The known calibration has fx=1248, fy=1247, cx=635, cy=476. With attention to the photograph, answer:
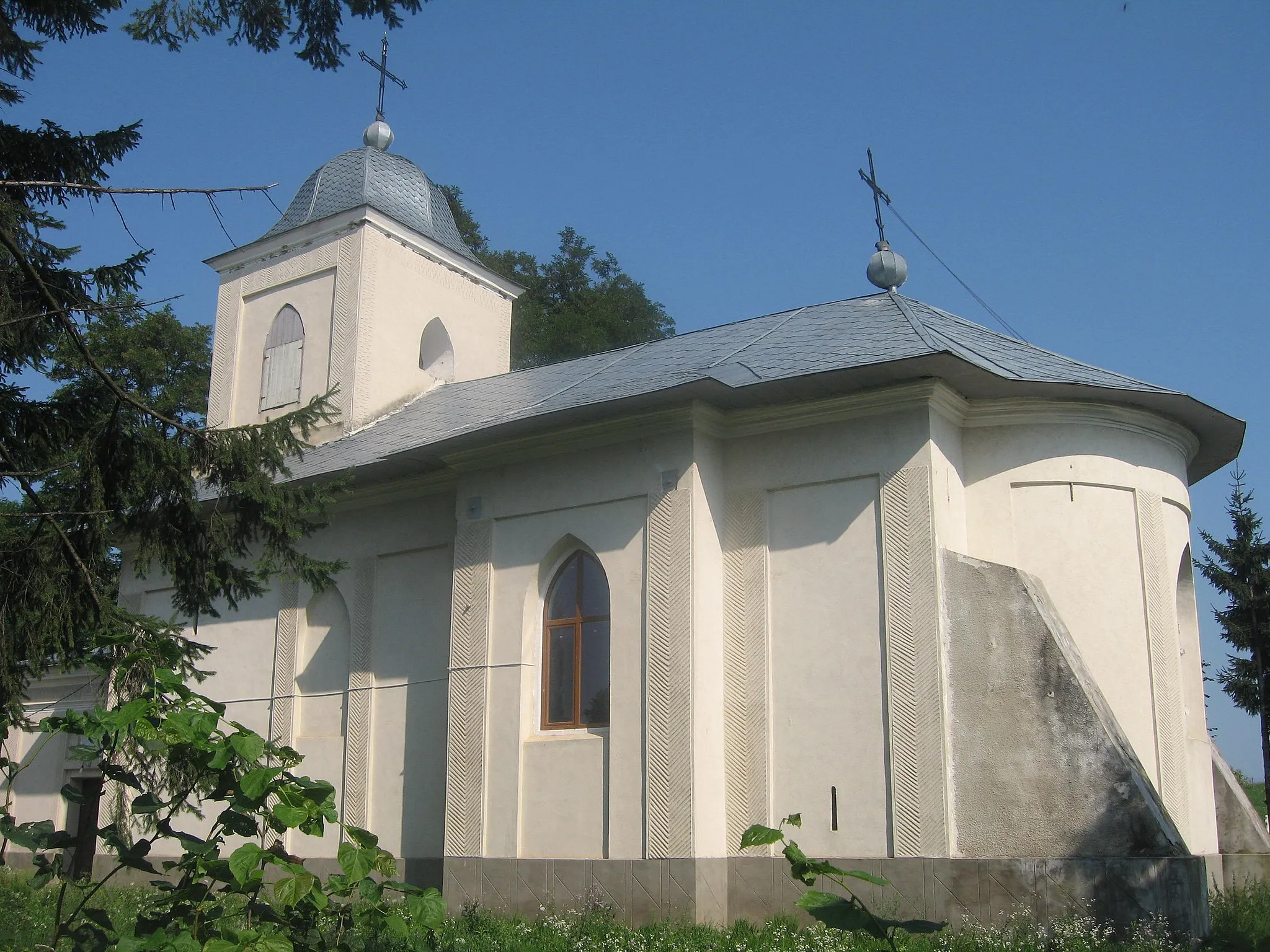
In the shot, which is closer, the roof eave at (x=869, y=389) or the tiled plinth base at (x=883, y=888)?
the tiled plinth base at (x=883, y=888)

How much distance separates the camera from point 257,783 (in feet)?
13.8

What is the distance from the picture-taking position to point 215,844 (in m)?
4.36

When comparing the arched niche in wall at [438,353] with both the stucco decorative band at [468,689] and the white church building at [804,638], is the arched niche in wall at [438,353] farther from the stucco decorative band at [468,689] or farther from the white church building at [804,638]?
the stucco decorative band at [468,689]

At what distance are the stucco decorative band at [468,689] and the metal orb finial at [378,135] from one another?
1176 cm

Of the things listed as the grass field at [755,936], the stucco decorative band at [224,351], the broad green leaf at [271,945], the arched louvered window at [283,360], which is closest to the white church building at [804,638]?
the grass field at [755,936]

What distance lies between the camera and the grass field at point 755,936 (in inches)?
381

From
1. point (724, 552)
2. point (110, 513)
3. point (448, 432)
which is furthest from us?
point (448, 432)

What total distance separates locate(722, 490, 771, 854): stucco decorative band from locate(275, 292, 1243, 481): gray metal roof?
125 cm

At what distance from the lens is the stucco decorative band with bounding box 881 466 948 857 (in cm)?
1124

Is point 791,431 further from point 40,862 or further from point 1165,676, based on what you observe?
point 40,862

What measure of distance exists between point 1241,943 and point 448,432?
14.3 meters

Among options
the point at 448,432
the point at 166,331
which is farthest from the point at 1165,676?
the point at 166,331

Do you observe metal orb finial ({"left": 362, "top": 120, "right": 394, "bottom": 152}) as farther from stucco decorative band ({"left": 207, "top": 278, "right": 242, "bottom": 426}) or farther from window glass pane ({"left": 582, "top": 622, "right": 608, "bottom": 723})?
window glass pane ({"left": 582, "top": 622, "right": 608, "bottom": 723})

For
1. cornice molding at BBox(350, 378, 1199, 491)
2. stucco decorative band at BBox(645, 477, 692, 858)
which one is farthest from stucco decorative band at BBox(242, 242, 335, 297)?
stucco decorative band at BBox(645, 477, 692, 858)
